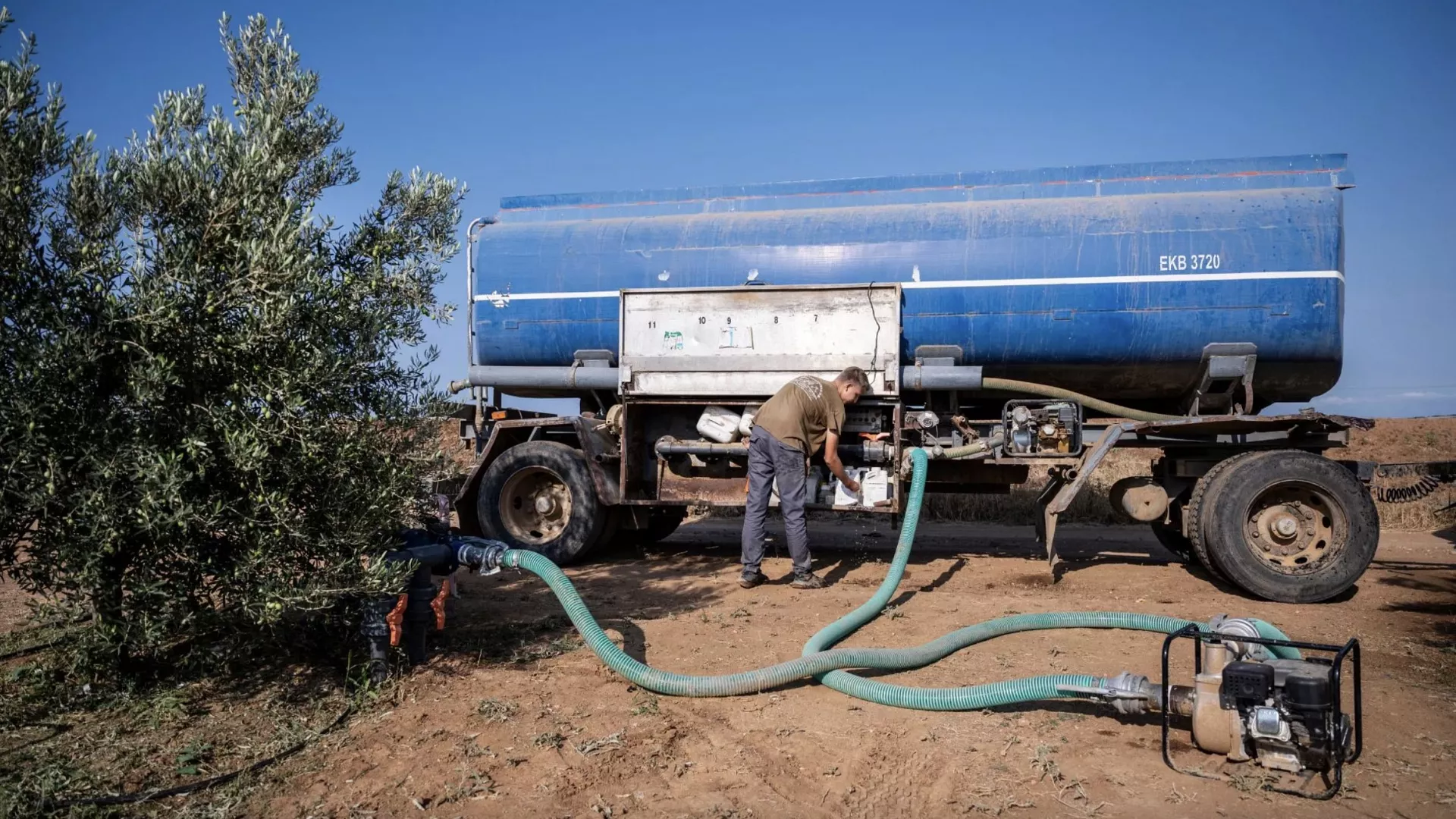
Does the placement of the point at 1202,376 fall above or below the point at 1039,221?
below

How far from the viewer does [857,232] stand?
8.47 meters

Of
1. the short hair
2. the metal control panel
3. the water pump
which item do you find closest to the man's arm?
the short hair

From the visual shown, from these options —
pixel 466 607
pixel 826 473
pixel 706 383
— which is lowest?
pixel 466 607

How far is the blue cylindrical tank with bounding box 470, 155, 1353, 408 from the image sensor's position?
7.68 m

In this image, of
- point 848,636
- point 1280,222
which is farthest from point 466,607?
point 1280,222

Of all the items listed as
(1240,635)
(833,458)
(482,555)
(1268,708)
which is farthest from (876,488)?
(1268,708)

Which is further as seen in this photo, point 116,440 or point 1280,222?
point 1280,222

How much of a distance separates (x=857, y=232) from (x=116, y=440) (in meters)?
6.02

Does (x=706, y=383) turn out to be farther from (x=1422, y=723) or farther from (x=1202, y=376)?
(x=1422, y=723)

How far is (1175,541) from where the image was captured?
28.8 ft

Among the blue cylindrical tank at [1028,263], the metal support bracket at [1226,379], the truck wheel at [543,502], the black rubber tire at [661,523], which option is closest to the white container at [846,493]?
the blue cylindrical tank at [1028,263]

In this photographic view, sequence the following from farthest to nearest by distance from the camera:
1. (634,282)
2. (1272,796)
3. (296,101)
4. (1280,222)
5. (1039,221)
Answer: (634,282), (1039,221), (1280,222), (296,101), (1272,796)

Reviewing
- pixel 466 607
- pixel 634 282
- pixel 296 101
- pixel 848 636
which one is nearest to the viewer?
pixel 296 101

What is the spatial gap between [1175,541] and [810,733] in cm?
586
